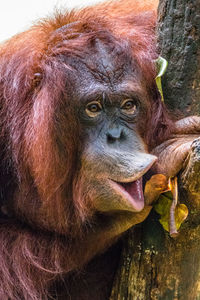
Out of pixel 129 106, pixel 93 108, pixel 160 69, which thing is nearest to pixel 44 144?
pixel 93 108

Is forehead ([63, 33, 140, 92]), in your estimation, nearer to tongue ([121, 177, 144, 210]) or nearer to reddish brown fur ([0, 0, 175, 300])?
reddish brown fur ([0, 0, 175, 300])

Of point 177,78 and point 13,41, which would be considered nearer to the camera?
point 177,78

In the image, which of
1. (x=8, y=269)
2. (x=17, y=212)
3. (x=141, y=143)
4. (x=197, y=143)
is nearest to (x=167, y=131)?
(x=141, y=143)

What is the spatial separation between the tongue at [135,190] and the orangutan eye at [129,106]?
28cm

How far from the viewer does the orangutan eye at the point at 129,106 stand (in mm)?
1709

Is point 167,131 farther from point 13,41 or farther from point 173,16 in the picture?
point 13,41

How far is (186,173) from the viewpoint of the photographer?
1.43 metres

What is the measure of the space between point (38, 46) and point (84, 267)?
103 cm

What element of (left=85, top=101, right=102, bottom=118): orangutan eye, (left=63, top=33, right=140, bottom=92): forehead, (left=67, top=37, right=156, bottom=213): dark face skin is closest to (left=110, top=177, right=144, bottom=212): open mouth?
(left=67, top=37, right=156, bottom=213): dark face skin

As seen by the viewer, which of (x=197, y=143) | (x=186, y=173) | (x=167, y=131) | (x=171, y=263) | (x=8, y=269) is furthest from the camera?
(x=8, y=269)

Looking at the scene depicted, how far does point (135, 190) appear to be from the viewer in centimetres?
162

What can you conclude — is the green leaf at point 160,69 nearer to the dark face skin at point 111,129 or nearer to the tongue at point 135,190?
the dark face skin at point 111,129

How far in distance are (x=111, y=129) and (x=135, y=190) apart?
244 millimetres

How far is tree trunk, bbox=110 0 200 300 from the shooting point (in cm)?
156
